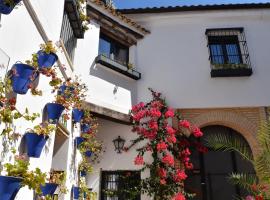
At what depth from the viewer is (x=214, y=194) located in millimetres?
8781

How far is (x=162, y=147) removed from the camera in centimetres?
779

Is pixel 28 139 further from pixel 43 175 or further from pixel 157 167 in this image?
pixel 157 167

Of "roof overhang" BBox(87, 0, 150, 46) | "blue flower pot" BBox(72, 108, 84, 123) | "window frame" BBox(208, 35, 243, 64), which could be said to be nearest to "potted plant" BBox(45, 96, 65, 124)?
"blue flower pot" BBox(72, 108, 84, 123)

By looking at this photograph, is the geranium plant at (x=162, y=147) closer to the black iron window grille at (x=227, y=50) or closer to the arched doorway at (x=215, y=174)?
the arched doorway at (x=215, y=174)

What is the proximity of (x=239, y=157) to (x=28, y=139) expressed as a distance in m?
7.34

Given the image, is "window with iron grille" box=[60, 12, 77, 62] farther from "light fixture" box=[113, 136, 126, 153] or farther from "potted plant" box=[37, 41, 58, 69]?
"light fixture" box=[113, 136, 126, 153]

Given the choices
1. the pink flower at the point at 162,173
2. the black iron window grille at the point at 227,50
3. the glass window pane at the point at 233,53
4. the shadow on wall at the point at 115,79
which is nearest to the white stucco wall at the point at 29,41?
the shadow on wall at the point at 115,79

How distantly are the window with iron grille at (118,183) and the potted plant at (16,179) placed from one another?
5.26 m

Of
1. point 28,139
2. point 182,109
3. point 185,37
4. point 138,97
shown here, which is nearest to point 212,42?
point 185,37

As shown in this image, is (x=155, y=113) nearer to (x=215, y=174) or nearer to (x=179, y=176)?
(x=179, y=176)

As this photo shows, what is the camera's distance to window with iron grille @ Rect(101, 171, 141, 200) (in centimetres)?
821

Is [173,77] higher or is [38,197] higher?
[173,77]

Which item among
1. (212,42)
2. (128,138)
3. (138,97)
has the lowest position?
(128,138)

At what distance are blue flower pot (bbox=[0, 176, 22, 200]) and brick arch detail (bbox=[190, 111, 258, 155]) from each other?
7.24 meters
